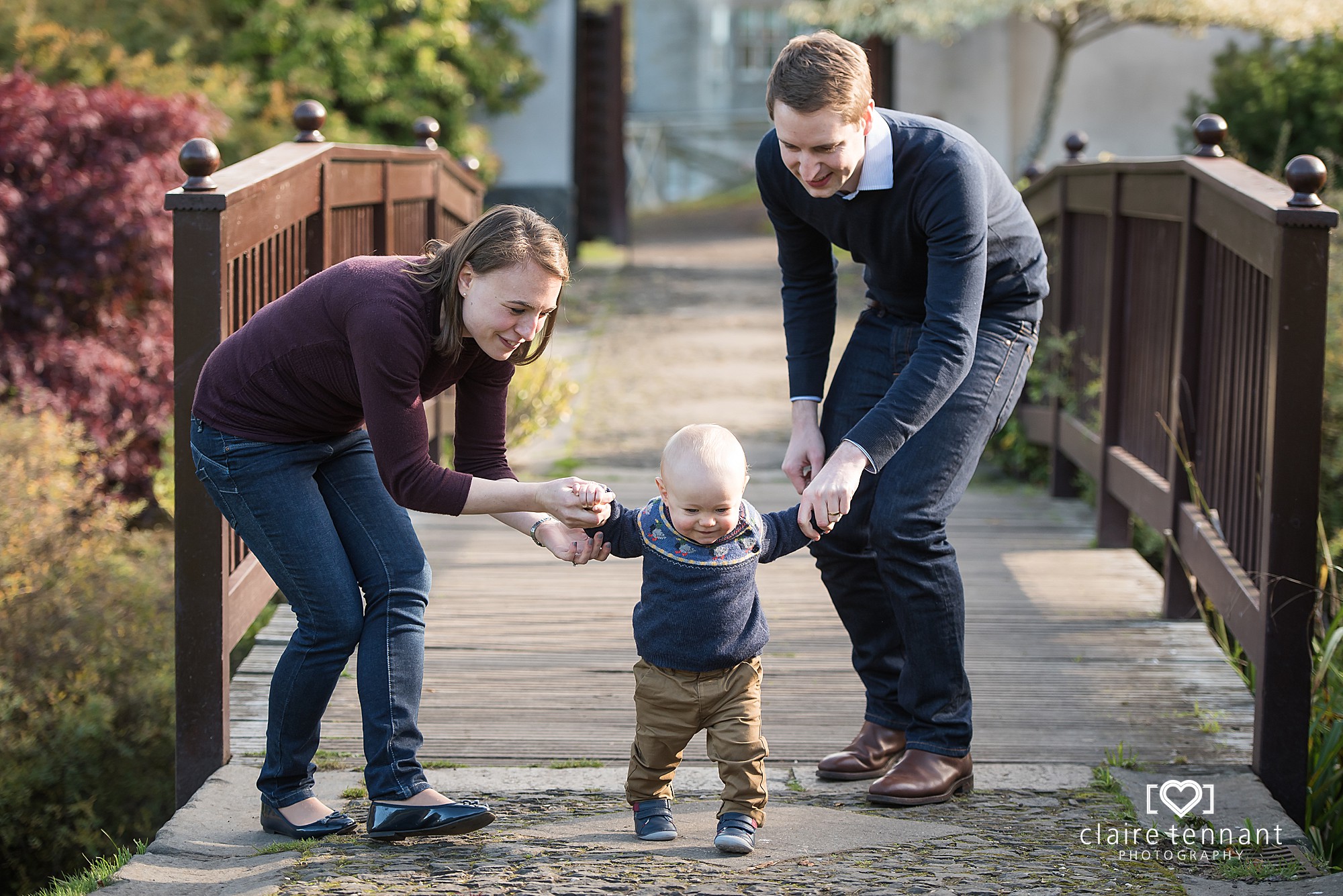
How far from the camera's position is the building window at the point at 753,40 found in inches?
1116

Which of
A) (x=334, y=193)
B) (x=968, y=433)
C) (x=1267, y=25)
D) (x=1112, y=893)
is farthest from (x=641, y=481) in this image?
(x=1267, y=25)

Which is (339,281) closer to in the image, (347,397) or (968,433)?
(347,397)

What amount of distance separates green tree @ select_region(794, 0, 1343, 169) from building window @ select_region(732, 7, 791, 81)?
13359 mm

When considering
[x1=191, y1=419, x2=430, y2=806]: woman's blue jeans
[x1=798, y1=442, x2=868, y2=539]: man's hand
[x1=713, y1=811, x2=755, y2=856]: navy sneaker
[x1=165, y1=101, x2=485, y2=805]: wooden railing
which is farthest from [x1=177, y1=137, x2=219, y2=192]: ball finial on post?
[x1=713, y1=811, x2=755, y2=856]: navy sneaker

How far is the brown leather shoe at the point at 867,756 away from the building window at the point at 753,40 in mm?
26376

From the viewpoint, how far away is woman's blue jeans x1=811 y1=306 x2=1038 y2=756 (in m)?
2.98

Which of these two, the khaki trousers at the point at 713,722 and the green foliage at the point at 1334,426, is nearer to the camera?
the khaki trousers at the point at 713,722

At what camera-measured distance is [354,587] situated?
2.81 m

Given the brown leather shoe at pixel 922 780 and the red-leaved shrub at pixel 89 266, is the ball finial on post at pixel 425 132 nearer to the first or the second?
the red-leaved shrub at pixel 89 266

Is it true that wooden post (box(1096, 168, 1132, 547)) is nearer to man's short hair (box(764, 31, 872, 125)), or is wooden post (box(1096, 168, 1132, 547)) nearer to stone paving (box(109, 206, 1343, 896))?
stone paving (box(109, 206, 1343, 896))

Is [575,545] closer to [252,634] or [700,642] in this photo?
[700,642]

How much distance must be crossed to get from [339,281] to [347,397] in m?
0.22

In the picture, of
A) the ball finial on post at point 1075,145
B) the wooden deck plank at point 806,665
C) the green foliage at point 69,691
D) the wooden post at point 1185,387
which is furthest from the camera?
the ball finial on post at point 1075,145

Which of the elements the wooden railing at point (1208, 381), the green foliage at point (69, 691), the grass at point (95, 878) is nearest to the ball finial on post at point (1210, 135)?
the wooden railing at point (1208, 381)
